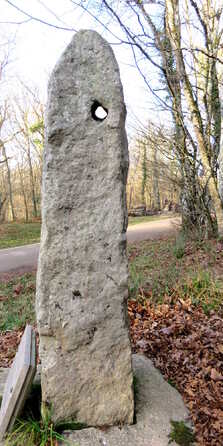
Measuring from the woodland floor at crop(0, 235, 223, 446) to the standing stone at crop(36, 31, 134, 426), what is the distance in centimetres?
95

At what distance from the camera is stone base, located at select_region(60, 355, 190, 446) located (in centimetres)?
193

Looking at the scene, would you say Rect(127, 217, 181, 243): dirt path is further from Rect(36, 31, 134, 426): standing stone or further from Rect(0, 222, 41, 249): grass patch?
Rect(36, 31, 134, 426): standing stone

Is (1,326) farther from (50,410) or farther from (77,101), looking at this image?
(77,101)

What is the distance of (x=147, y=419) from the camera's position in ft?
6.92

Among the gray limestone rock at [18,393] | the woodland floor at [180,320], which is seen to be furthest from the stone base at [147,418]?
the gray limestone rock at [18,393]

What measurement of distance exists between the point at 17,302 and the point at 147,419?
389cm

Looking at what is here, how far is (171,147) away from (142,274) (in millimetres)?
3287

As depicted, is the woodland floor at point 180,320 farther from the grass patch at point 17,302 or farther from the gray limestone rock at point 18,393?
the gray limestone rock at point 18,393

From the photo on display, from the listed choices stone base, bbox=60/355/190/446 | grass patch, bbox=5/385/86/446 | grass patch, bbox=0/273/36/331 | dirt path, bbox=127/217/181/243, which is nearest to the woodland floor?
grass patch, bbox=0/273/36/331

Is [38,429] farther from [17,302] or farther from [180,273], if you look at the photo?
[180,273]

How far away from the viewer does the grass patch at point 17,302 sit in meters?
4.62

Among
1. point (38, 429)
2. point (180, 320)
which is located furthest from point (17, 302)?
point (38, 429)

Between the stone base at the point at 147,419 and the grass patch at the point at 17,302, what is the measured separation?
2.51 m

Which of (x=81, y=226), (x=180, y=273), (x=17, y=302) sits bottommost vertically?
(x=17, y=302)
